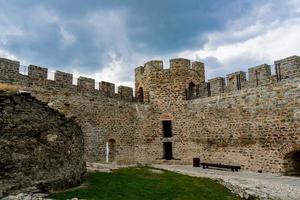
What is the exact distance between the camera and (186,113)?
16.5m

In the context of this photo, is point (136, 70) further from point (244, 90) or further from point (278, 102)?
point (278, 102)

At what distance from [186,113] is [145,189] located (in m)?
9.48

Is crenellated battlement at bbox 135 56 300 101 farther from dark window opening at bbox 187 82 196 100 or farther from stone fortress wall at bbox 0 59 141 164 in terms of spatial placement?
stone fortress wall at bbox 0 59 141 164

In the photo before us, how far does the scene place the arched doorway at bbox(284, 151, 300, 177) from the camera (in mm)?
11750

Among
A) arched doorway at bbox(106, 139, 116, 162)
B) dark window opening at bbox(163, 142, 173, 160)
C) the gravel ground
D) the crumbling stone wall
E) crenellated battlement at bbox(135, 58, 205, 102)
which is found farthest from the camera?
dark window opening at bbox(163, 142, 173, 160)

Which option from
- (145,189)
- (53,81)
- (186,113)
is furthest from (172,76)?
(145,189)

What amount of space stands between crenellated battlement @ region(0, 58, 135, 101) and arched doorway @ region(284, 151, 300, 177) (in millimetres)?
9190

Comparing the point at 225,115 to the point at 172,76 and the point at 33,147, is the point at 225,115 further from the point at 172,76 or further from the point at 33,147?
the point at 33,147

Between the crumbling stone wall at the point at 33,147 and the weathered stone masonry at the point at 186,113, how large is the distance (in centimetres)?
219

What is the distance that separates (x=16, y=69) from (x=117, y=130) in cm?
628

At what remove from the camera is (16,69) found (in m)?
12.0

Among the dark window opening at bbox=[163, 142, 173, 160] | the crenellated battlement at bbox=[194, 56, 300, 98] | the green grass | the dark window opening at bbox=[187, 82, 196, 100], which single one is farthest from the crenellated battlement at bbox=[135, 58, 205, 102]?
the green grass

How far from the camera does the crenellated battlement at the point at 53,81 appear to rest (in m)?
11.8

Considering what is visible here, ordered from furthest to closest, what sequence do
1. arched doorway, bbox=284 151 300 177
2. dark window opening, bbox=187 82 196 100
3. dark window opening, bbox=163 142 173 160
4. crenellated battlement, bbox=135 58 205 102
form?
1. dark window opening, bbox=163 142 173 160
2. crenellated battlement, bbox=135 58 205 102
3. dark window opening, bbox=187 82 196 100
4. arched doorway, bbox=284 151 300 177
